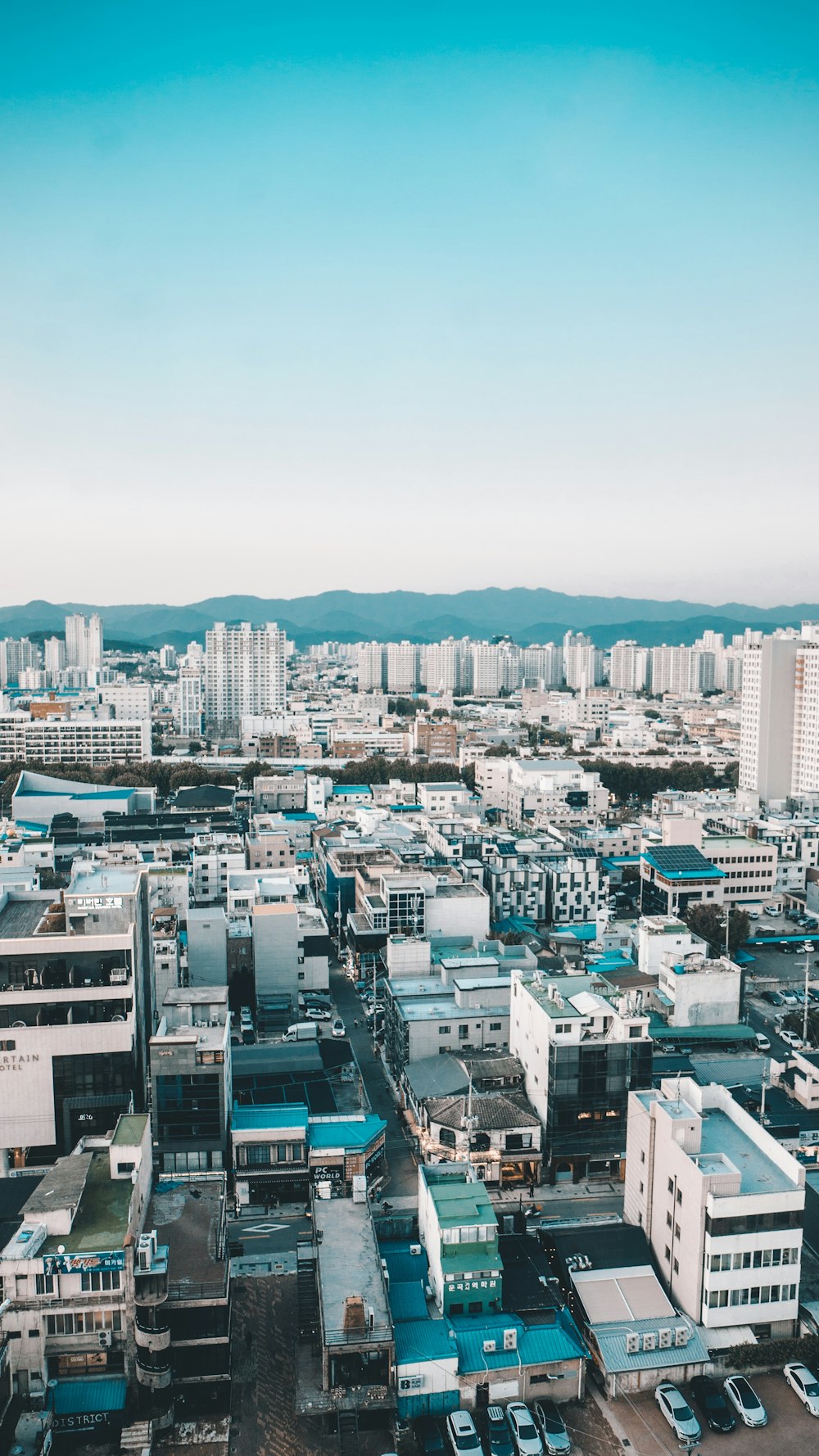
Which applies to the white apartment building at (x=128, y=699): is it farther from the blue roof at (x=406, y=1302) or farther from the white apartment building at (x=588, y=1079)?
the blue roof at (x=406, y=1302)

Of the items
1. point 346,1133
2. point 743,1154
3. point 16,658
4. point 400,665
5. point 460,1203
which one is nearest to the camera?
point 460,1203

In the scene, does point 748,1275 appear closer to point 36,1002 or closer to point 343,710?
point 36,1002

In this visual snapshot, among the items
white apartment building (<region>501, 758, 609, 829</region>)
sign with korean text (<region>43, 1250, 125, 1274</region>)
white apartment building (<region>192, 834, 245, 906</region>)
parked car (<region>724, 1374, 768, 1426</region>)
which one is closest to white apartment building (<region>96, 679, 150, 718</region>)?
white apartment building (<region>501, 758, 609, 829</region>)

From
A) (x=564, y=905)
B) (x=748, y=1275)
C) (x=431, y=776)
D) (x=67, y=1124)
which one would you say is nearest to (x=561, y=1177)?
(x=748, y=1275)

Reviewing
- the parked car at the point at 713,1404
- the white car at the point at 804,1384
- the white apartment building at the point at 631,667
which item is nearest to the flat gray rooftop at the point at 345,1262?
the parked car at the point at 713,1404

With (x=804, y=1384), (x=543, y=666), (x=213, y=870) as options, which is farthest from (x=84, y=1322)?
(x=543, y=666)

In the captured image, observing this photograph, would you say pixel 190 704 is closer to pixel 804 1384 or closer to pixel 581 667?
pixel 581 667
